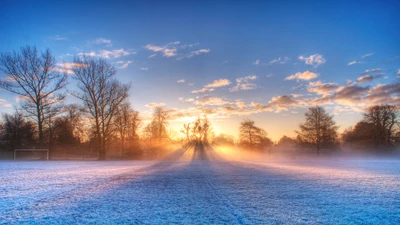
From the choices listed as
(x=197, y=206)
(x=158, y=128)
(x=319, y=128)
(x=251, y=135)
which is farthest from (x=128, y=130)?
(x=197, y=206)

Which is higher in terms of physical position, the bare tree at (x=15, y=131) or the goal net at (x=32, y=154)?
the bare tree at (x=15, y=131)

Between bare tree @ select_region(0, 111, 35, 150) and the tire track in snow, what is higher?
bare tree @ select_region(0, 111, 35, 150)

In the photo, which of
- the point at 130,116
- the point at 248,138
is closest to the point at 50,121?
the point at 130,116

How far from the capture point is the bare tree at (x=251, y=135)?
55.9 m

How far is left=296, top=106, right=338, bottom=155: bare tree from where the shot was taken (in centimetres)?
4816

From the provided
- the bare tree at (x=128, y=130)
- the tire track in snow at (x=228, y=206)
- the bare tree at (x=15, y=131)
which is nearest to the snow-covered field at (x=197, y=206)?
the tire track in snow at (x=228, y=206)

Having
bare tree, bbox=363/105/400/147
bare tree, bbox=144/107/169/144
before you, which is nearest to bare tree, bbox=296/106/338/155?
bare tree, bbox=363/105/400/147

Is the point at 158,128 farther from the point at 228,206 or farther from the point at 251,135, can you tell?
the point at 228,206

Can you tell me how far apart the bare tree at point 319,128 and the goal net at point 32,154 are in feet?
144

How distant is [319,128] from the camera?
159ft

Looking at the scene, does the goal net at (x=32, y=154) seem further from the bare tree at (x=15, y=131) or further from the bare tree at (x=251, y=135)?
the bare tree at (x=251, y=135)

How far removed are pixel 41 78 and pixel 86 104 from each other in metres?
5.40

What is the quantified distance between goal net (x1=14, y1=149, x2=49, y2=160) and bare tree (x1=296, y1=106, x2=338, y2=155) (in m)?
43.9

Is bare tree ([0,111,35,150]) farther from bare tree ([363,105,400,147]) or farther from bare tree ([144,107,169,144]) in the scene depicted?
bare tree ([363,105,400,147])
